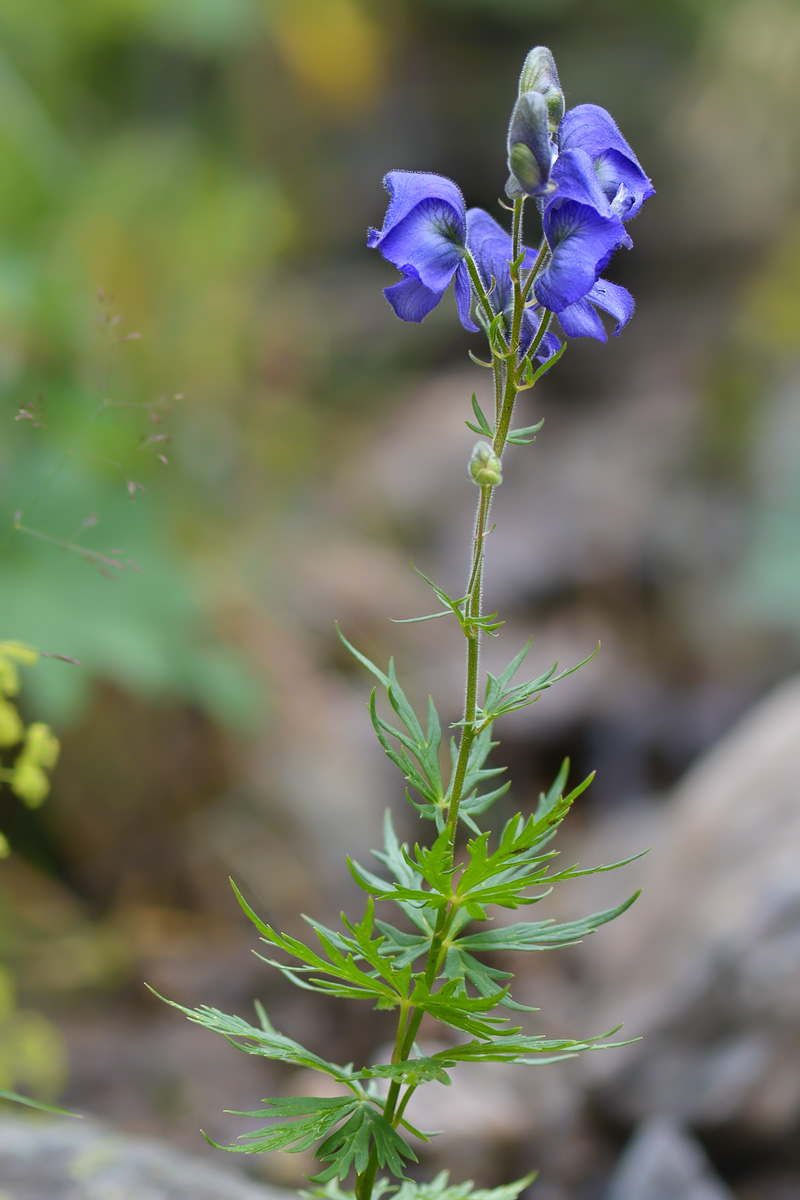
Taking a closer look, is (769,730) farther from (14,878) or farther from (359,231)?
(359,231)

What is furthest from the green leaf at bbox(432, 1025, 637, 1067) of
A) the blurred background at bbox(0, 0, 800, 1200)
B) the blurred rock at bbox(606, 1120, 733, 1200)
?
the blurred rock at bbox(606, 1120, 733, 1200)

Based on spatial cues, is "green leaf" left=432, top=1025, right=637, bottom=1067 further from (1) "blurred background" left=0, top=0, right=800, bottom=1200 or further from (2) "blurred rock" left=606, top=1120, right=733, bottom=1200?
(2) "blurred rock" left=606, top=1120, right=733, bottom=1200

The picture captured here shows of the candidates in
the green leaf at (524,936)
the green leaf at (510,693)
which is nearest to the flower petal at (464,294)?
the green leaf at (510,693)

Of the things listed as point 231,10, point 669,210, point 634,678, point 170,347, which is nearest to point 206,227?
point 170,347

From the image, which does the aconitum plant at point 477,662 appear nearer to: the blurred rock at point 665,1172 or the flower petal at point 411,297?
the flower petal at point 411,297

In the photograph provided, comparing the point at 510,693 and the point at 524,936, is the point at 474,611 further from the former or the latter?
the point at 524,936

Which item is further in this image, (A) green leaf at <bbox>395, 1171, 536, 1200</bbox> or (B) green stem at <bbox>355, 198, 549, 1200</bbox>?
(A) green leaf at <bbox>395, 1171, 536, 1200</bbox>

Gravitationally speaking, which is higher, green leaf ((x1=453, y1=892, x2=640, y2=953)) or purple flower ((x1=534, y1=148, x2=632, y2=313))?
purple flower ((x1=534, y1=148, x2=632, y2=313))
